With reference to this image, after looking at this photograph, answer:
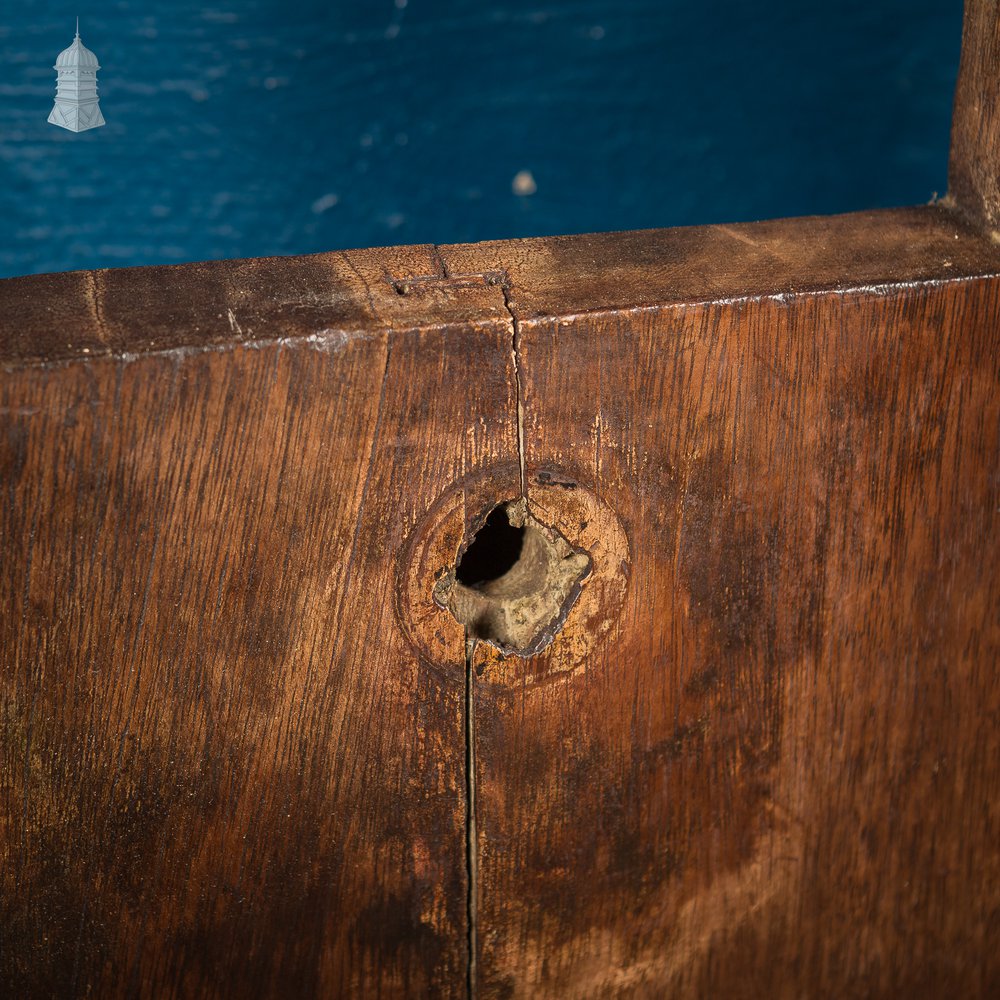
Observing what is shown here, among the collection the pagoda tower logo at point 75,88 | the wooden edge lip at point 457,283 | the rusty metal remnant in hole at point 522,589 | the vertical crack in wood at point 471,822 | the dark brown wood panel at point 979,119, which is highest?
the pagoda tower logo at point 75,88

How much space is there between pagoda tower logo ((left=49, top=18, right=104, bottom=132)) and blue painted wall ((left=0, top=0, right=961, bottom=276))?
1.0 inches

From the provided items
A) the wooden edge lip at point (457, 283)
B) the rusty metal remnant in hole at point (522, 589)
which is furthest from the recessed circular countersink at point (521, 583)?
the wooden edge lip at point (457, 283)

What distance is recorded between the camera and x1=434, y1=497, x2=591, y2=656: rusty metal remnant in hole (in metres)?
0.75

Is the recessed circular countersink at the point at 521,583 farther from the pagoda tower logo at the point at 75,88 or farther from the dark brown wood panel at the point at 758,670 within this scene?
the pagoda tower logo at the point at 75,88

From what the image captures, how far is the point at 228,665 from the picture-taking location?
2.35 ft

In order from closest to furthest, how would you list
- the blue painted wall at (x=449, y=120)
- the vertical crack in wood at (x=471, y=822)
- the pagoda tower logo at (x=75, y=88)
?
the vertical crack in wood at (x=471, y=822) → the pagoda tower logo at (x=75, y=88) → the blue painted wall at (x=449, y=120)

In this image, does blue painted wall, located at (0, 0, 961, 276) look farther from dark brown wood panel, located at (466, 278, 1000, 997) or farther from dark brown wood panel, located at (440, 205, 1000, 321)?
dark brown wood panel, located at (466, 278, 1000, 997)

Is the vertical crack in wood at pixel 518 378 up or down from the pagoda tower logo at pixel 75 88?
down

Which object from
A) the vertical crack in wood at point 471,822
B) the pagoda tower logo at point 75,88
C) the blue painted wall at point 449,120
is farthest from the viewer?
the blue painted wall at point 449,120

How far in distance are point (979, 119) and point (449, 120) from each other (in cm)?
66

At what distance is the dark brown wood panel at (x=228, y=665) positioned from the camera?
66cm

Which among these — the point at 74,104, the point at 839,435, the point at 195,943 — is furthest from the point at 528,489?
the point at 74,104

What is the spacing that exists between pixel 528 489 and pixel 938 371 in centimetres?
30

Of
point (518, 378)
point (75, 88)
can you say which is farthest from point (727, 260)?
point (75, 88)
